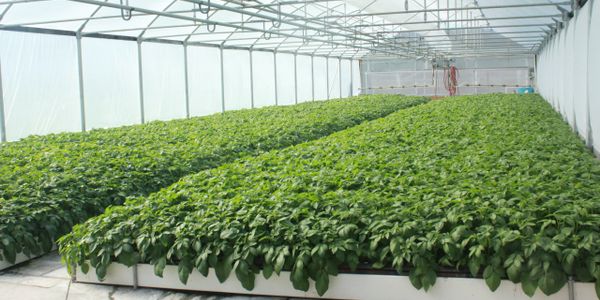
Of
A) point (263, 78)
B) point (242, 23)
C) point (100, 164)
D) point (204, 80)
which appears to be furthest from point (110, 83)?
point (263, 78)

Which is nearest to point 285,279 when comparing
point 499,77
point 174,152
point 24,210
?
point 24,210

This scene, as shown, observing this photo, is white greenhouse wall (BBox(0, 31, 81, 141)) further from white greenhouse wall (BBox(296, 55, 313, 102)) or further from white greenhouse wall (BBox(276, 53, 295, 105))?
white greenhouse wall (BBox(296, 55, 313, 102))

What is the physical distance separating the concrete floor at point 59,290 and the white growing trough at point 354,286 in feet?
0.21

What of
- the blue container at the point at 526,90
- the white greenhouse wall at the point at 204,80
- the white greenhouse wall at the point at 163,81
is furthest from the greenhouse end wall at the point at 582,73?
the blue container at the point at 526,90

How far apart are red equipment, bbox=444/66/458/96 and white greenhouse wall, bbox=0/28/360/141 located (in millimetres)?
11460

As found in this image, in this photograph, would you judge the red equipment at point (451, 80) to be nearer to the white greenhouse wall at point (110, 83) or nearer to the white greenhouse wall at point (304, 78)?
the white greenhouse wall at point (304, 78)

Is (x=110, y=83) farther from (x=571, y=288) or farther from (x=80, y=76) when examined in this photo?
(x=571, y=288)

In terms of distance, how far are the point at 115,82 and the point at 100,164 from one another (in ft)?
29.3

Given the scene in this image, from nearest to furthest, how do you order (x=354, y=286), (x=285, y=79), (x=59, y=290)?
(x=354, y=286)
(x=59, y=290)
(x=285, y=79)

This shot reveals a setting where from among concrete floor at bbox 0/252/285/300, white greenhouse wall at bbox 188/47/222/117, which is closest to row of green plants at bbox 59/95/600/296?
concrete floor at bbox 0/252/285/300

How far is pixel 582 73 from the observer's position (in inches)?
464

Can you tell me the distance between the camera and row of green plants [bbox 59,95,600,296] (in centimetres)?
435

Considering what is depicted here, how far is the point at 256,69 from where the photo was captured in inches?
964

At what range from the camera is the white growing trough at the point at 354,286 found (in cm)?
433
